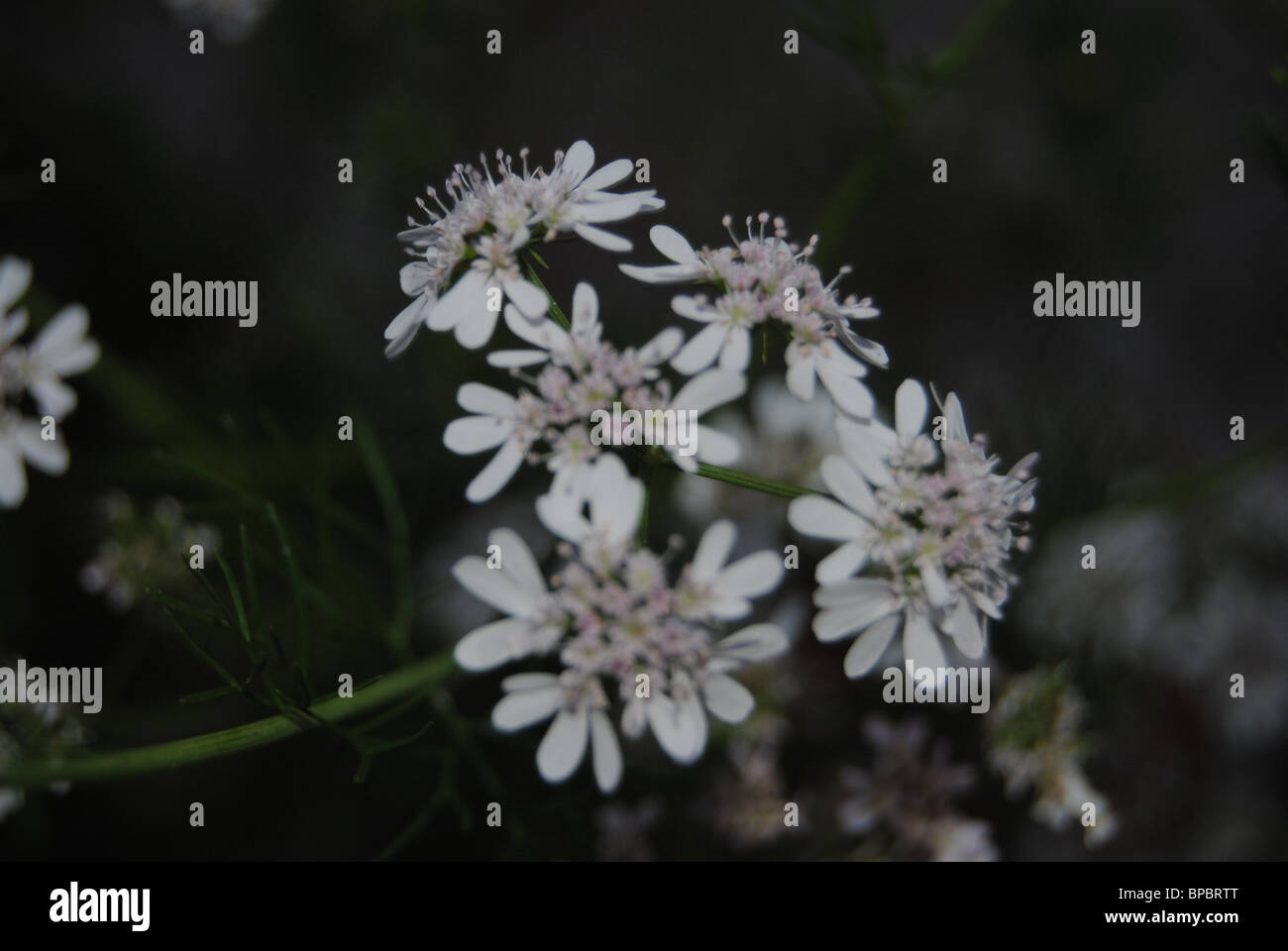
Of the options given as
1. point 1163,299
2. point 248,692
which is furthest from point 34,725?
point 1163,299

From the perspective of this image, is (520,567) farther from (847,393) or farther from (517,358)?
(847,393)

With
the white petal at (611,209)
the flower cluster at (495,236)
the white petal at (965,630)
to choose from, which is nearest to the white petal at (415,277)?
the flower cluster at (495,236)

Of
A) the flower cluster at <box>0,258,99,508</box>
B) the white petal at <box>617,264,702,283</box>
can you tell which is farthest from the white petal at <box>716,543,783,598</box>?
the flower cluster at <box>0,258,99,508</box>

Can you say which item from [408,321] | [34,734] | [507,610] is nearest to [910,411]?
[507,610]

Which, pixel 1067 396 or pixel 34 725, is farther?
pixel 1067 396

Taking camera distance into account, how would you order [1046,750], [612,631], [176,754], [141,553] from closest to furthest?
[612,631]
[176,754]
[1046,750]
[141,553]

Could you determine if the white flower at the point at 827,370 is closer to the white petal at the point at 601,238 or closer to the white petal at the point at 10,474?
the white petal at the point at 601,238
